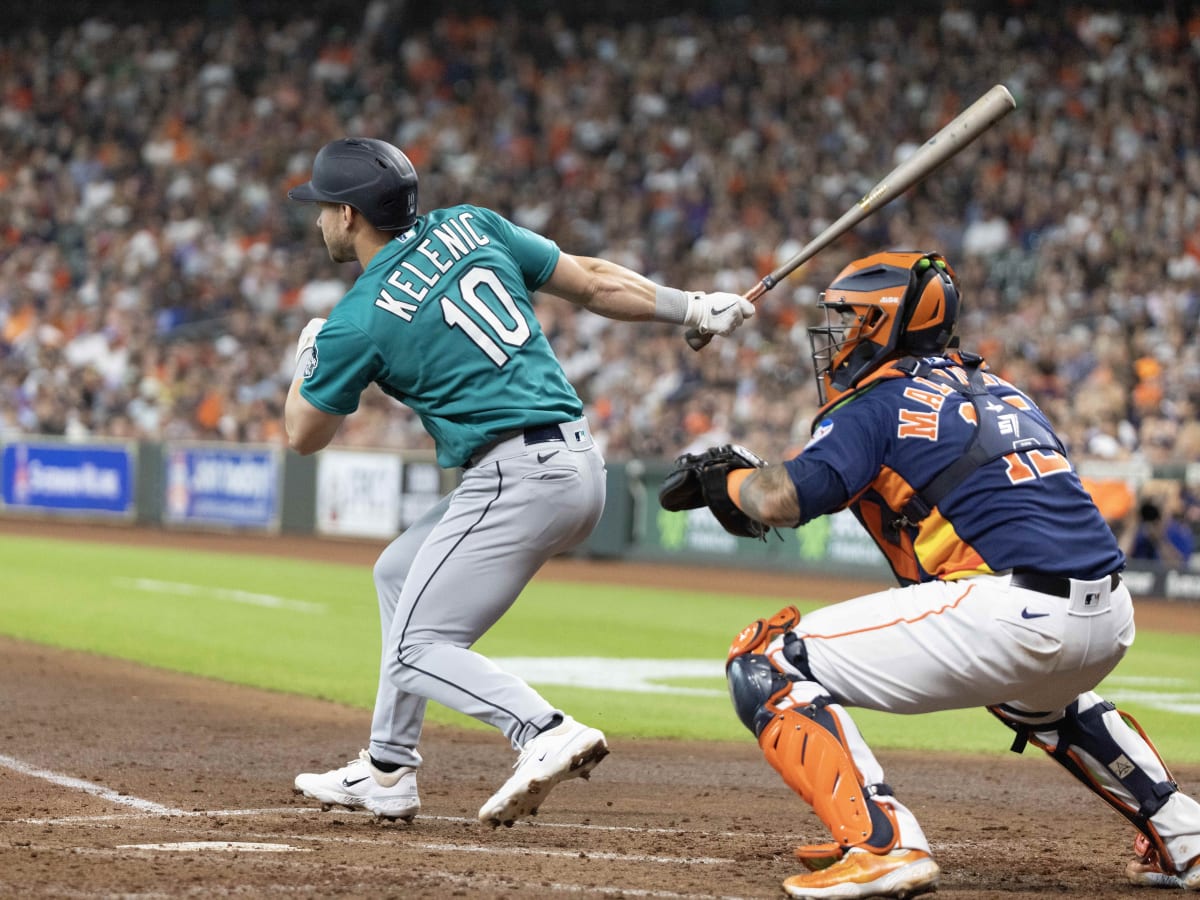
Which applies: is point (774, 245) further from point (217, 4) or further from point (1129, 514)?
point (217, 4)

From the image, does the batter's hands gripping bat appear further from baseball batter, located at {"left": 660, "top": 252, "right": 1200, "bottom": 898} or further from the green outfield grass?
the green outfield grass

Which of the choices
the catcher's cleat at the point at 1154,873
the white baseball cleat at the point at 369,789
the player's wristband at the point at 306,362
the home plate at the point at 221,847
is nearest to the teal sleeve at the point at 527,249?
the player's wristband at the point at 306,362

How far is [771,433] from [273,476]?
7766 mm

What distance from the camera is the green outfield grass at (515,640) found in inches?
347

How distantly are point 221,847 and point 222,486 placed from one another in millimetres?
18774

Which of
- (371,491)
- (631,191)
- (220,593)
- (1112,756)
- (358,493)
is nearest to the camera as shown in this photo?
(1112,756)

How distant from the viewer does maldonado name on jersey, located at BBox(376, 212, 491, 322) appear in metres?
4.80

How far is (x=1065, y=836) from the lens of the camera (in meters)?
5.66

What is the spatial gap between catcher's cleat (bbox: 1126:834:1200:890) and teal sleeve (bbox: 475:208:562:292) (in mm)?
2593

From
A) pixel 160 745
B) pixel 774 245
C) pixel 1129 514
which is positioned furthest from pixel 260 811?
pixel 774 245

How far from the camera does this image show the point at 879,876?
13.2 ft

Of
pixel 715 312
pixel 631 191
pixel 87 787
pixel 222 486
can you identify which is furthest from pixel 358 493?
pixel 715 312

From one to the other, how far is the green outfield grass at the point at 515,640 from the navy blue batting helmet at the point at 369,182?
149 inches

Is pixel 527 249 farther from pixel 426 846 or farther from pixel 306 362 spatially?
pixel 426 846
